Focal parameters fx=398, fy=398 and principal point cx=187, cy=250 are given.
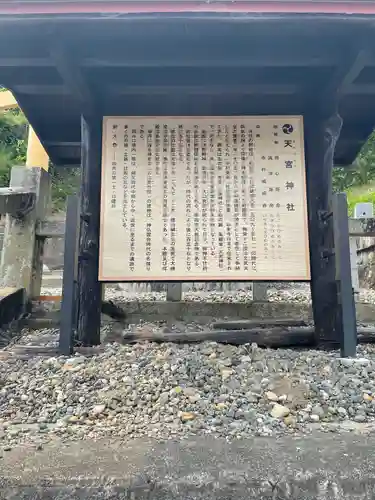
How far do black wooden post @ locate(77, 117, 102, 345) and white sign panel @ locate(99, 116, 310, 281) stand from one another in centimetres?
17

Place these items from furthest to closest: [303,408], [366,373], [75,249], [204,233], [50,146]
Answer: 1. [50,146]
2. [204,233]
3. [75,249]
4. [366,373]
5. [303,408]

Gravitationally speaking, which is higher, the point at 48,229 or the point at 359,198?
the point at 359,198

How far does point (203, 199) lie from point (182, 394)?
1.62 meters

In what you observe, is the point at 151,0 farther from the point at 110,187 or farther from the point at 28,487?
the point at 28,487

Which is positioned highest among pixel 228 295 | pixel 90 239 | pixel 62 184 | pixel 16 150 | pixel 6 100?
pixel 16 150

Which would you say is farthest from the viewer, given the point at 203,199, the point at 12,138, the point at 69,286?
the point at 12,138

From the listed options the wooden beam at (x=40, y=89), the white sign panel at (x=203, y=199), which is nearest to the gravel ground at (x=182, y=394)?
the white sign panel at (x=203, y=199)

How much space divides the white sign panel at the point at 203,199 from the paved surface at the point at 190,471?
1.58 metres

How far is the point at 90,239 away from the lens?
335cm

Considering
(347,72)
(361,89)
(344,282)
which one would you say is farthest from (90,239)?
(361,89)

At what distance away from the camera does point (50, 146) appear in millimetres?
4637

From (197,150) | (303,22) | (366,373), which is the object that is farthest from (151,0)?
(366,373)

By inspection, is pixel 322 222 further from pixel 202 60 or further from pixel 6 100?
pixel 6 100

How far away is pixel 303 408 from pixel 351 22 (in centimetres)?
209
